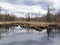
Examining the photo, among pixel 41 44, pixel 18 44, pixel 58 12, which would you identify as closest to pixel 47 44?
pixel 41 44

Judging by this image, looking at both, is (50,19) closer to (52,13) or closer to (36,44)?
(52,13)

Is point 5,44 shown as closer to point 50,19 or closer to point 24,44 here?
point 24,44

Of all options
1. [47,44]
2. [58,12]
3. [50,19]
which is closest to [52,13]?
[58,12]

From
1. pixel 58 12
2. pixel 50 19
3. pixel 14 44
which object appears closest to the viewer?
pixel 14 44

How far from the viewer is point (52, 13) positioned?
286 ft

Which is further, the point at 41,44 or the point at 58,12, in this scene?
the point at 58,12

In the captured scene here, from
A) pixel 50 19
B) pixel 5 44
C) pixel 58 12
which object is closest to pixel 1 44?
pixel 5 44

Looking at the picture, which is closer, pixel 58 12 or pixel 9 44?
pixel 9 44

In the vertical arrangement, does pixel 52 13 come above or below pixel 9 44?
above

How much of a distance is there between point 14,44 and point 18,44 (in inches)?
19.3

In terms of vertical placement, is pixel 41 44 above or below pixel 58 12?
below

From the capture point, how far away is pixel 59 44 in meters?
17.9

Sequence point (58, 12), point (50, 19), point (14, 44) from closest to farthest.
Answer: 1. point (14, 44)
2. point (50, 19)
3. point (58, 12)

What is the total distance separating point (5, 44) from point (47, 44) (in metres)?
5.25
